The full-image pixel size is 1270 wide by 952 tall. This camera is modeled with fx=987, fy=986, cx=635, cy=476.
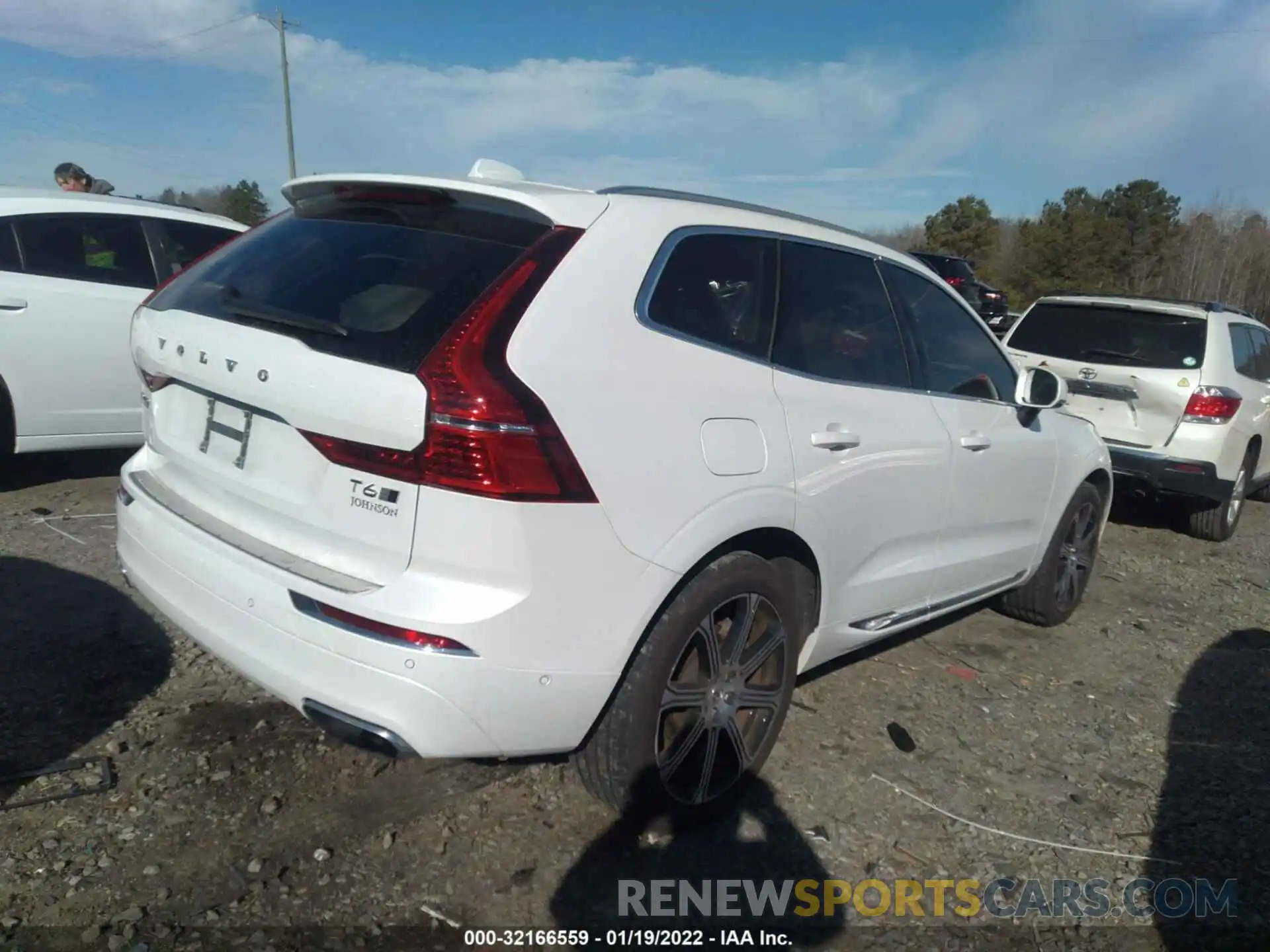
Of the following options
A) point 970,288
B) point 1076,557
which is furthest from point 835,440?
point 970,288

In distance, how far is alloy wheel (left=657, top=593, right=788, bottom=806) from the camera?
280cm

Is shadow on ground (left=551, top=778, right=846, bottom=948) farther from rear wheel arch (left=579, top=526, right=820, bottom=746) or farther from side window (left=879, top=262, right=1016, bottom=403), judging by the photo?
side window (left=879, top=262, right=1016, bottom=403)

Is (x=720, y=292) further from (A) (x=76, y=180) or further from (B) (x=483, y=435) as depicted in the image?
(A) (x=76, y=180)

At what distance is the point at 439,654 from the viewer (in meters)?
2.23

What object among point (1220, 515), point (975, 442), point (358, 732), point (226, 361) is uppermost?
point (226, 361)

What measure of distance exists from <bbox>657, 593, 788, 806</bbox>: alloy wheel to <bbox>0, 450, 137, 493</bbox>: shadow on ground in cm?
443

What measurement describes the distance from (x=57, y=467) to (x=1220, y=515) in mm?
8054

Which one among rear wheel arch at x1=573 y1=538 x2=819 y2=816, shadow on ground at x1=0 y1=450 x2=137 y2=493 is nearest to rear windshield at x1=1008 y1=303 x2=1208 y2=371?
rear wheel arch at x1=573 y1=538 x2=819 y2=816

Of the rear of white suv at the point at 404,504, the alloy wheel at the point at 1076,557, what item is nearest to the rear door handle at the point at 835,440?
the rear of white suv at the point at 404,504

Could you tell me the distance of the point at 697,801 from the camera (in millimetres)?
2936

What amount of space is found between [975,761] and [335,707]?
2362 millimetres

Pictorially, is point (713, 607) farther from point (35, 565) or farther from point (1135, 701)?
point (35, 565)

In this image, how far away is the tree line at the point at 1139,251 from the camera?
38.5 metres

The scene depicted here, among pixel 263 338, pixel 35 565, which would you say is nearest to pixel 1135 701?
pixel 263 338
